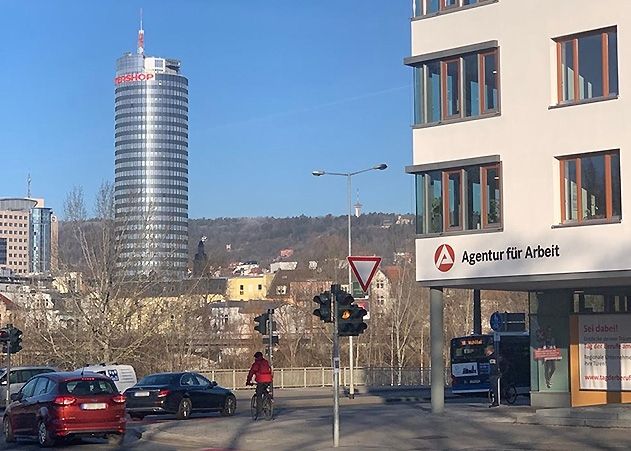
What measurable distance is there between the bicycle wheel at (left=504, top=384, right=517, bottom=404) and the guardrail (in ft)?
76.6

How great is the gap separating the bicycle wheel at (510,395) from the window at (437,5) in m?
14.0

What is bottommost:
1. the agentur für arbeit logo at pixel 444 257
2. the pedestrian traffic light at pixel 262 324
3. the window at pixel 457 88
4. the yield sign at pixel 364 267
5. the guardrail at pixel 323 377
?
the guardrail at pixel 323 377

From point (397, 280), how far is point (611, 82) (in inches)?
2569

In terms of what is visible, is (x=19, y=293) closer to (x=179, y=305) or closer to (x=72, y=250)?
(x=72, y=250)

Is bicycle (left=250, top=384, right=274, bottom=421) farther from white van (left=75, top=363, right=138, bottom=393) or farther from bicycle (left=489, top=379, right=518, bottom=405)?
white van (left=75, top=363, right=138, bottom=393)

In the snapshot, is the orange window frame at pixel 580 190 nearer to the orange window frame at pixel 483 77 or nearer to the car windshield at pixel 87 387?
the orange window frame at pixel 483 77

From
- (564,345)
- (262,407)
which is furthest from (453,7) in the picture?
(262,407)

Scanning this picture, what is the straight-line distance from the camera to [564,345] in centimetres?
3269

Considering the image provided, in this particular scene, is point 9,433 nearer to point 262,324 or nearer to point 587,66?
point 262,324

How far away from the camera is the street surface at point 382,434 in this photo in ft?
79.5

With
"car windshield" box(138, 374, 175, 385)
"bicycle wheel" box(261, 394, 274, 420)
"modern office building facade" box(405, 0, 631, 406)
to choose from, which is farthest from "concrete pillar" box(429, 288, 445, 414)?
"car windshield" box(138, 374, 175, 385)

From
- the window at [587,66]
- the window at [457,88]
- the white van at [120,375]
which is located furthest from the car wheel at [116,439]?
the white van at [120,375]

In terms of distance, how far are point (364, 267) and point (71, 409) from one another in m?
7.28

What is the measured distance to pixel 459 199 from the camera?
32.2 metres
